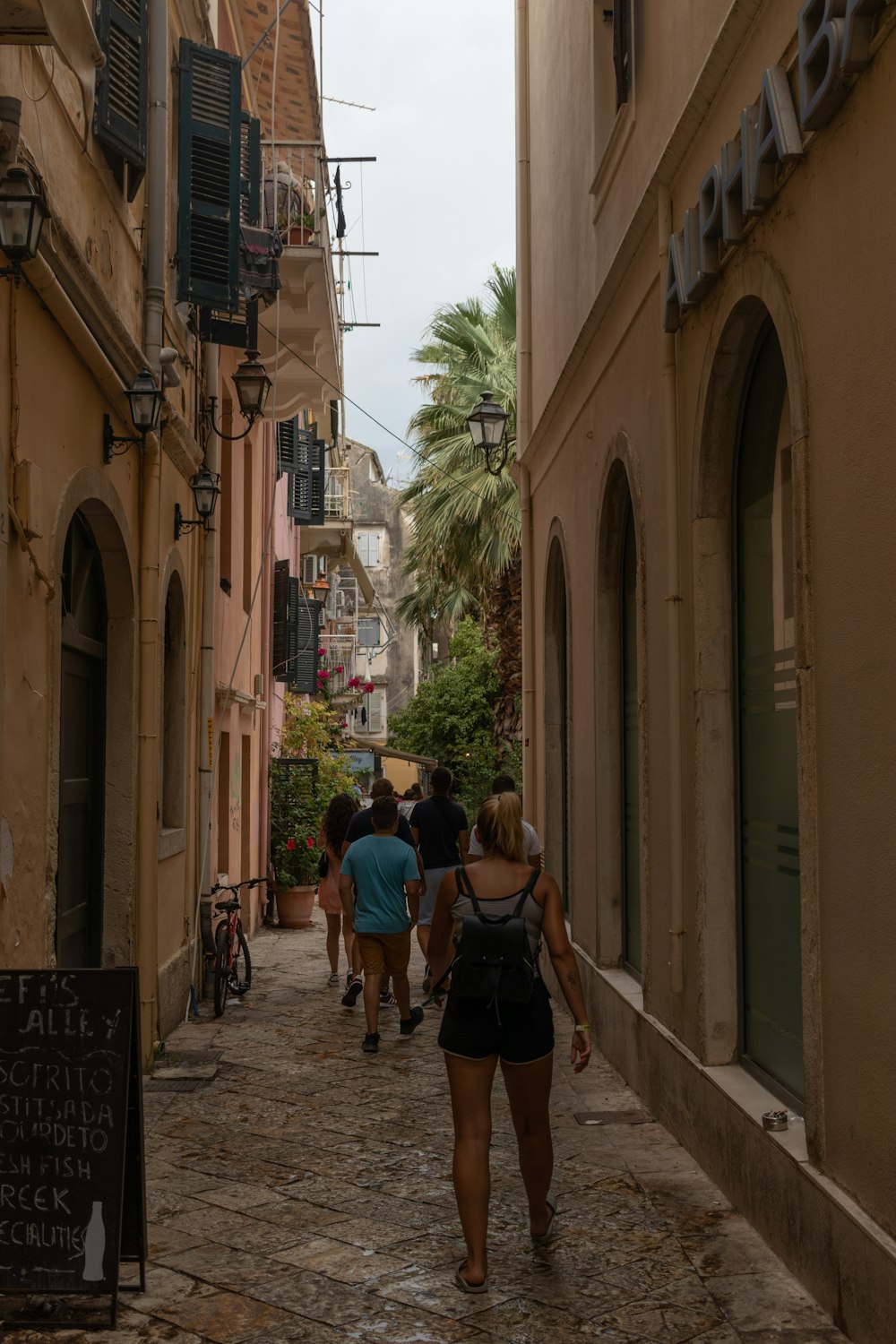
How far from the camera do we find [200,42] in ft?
38.4

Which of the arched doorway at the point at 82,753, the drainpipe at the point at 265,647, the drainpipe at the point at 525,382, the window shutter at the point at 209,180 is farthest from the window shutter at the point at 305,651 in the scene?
the arched doorway at the point at 82,753

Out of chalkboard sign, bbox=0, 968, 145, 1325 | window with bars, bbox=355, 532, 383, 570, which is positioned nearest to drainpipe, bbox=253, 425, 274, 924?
chalkboard sign, bbox=0, 968, 145, 1325

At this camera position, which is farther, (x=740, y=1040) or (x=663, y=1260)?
(x=740, y=1040)

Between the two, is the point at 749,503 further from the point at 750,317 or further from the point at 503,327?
the point at 503,327

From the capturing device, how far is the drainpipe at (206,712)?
39.1ft

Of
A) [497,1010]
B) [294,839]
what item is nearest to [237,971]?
[294,839]

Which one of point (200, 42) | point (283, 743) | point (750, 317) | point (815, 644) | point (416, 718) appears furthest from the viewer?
point (416, 718)

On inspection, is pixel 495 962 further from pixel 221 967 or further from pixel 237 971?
pixel 237 971

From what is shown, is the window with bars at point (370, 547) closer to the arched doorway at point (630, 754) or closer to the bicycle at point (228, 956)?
the bicycle at point (228, 956)

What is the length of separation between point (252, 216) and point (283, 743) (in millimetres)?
10462

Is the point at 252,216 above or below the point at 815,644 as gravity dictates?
above

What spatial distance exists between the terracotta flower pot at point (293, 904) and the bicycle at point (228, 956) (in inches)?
228

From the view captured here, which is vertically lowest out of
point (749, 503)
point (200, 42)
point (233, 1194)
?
point (233, 1194)

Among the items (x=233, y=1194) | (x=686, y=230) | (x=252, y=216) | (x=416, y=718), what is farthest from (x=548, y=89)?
(x=416, y=718)
